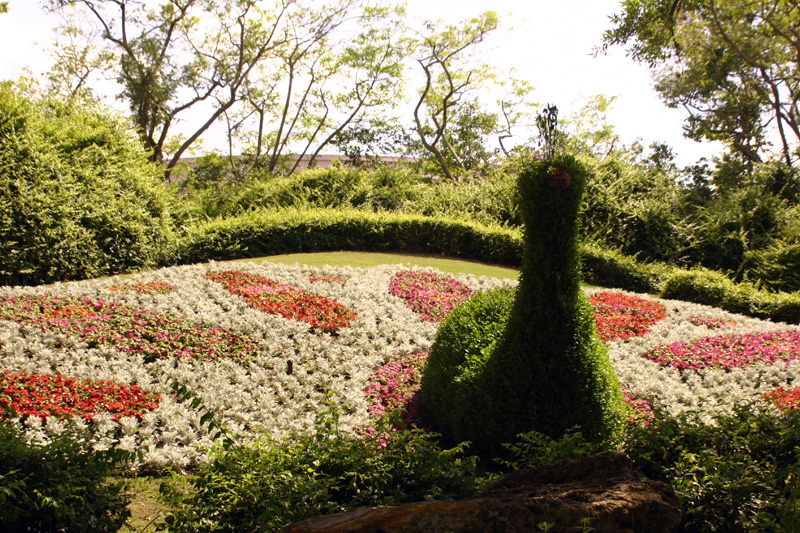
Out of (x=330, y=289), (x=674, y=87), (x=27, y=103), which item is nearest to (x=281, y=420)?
(x=330, y=289)

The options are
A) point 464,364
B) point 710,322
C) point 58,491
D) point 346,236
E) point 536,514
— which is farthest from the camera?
point 346,236

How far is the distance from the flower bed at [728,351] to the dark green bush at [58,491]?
615 cm

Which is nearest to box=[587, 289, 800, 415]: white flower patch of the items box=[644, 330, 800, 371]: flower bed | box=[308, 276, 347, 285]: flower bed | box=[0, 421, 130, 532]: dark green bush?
box=[644, 330, 800, 371]: flower bed

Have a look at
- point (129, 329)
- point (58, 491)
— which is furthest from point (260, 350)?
point (58, 491)

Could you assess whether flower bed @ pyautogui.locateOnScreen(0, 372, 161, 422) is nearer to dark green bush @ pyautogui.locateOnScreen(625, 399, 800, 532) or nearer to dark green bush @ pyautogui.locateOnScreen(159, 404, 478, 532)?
dark green bush @ pyautogui.locateOnScreen(159, 404, 478, 532)

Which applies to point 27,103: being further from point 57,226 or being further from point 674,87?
point 674,87

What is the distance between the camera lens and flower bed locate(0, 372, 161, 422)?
15.7 ft

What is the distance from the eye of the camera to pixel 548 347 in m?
4.37

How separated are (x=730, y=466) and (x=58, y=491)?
132 inches

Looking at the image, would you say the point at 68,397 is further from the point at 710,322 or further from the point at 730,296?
the point at 730,296

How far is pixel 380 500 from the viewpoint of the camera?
2836 millimetres

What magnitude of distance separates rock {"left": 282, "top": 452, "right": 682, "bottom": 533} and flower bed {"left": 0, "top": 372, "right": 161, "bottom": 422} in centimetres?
339

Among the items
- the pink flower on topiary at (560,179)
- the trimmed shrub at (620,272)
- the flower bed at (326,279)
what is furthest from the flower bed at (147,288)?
the trimmed shrub at (620,272)

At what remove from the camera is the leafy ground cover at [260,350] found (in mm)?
4961
